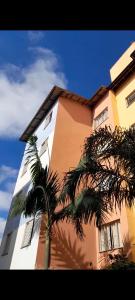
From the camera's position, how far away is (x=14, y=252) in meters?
12.8

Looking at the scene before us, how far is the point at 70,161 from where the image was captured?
1348 cm

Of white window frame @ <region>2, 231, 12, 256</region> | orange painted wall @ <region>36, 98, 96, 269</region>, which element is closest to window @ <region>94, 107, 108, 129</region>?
orange painted wall @ <region>36, 98, 96, 269</region>

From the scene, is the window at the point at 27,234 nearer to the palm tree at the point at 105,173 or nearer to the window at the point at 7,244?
the window at the point at 7,244

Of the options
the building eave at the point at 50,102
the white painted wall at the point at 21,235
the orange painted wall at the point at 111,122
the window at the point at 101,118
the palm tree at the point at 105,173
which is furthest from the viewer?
the building eave at the point at 50,102

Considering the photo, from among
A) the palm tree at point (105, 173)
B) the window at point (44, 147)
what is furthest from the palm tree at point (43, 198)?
the window at point (44, 147)

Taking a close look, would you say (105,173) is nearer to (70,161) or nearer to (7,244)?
(70,161)

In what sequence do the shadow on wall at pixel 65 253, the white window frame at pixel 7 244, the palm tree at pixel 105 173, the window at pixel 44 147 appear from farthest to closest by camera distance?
the window at pixel 44 147
the white window frame at pixel 7 244
the shadow on wall at pixel 65 253
the palm tree at pixel 105 173

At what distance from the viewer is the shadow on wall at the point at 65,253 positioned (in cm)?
1002

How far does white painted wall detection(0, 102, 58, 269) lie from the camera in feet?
34.7

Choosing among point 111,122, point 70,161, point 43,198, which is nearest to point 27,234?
point 43,198

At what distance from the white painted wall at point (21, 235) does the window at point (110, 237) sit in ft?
10.3

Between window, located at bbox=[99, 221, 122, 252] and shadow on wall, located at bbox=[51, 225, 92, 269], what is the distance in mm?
1080
